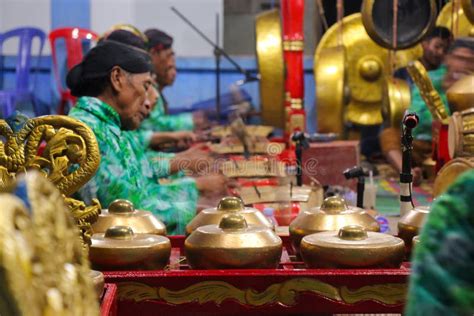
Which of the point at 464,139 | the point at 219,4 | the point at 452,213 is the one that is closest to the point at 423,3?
the point at 464,139

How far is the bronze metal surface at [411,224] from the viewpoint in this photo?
1.77 metres

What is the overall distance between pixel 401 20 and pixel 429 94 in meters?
0.27

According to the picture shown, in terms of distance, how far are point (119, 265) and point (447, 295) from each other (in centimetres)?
103

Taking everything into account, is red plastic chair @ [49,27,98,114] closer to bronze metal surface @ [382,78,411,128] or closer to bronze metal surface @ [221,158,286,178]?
bronze metal surface @ [382,78,411,128]

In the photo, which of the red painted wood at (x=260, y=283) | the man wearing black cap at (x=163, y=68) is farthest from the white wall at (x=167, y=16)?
the red painted wood at (x=260, y=283)

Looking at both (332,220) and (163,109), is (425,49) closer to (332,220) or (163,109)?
(163,109)

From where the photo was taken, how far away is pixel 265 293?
1.51 m

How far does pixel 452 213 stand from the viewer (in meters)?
0.56

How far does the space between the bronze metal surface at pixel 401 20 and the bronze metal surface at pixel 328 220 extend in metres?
1.54

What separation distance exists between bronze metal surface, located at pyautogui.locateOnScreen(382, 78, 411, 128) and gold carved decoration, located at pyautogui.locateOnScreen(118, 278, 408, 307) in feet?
9.00

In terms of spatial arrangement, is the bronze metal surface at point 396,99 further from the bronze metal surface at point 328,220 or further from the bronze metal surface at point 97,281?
the bronze metal surface at point 97,281

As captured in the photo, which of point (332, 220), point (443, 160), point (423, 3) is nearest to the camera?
point (332, 220)

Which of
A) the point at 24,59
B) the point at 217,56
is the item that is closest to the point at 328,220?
the point at 217,56

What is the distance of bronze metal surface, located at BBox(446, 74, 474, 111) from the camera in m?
2.87
